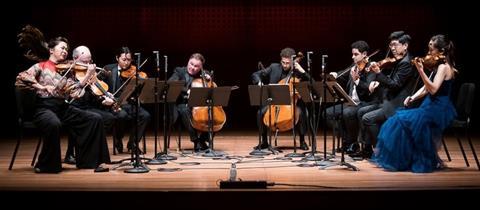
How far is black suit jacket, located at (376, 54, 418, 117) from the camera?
5941 millimetres

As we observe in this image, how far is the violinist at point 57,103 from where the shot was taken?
5.53 meters

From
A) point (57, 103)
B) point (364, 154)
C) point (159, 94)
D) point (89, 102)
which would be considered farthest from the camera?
point (89, 102)

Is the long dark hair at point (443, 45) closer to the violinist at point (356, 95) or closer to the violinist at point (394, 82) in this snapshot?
the violinist at point (394, 82)

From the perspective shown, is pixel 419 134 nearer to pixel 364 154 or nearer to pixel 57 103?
pixel 364 154

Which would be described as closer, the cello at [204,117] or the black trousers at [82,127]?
the black trousers at [82,127]

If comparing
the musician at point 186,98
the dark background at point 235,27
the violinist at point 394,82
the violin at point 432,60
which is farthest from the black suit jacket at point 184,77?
the violin at point 432,60

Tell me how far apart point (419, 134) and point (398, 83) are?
690 millimetres

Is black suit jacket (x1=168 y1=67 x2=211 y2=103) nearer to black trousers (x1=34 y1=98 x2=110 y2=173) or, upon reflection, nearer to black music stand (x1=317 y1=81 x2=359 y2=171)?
black trousers (x1=34 y1=98 x2=110 y2=173)

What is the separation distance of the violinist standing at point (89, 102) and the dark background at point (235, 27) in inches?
114

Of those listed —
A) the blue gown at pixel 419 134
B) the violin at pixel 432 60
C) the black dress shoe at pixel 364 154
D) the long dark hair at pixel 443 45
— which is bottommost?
the black dress shoe at pixel 364 154

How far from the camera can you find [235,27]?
31.3 feet

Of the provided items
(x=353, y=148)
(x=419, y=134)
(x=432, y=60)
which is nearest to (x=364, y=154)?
(x=353, y=148)

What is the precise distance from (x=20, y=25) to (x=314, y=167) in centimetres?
547

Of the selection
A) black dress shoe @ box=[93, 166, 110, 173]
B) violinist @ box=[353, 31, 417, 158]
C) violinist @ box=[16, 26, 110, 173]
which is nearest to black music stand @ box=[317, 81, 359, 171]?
violinist @ box=[353, 31, 417, 158]
